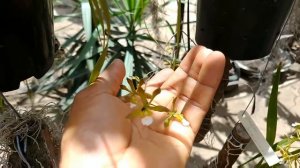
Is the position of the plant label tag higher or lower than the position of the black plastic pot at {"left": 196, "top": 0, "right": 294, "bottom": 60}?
lower

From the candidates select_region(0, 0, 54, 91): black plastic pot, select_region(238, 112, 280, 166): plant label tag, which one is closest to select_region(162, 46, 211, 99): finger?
select_region(238, 112, 280, 166): plant label tag

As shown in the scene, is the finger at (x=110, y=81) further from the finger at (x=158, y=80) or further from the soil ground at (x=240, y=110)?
the soil ground at (x=240, y=110)

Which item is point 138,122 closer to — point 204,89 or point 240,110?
point 204,89

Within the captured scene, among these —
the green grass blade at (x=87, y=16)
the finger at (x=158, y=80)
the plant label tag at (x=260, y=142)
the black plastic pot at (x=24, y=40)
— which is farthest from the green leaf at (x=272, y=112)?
the green grass blade at (x=87, y=16)

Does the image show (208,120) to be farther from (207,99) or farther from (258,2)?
(258,2)

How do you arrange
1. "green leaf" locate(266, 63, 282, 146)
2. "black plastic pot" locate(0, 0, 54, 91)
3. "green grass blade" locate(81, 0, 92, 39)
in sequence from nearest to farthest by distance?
"black plastic pot" locate(0, 0, 54, 91) < "green leaf" locate(266, 63, 282, 146) < "green grass blade" locate(81, 0, 92, 39)

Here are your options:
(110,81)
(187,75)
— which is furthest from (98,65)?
(187,75)

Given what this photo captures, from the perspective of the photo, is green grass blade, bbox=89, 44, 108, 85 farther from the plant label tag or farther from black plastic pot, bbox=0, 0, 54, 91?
the plant label tag
